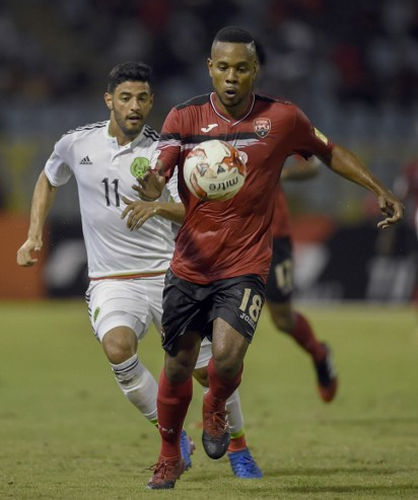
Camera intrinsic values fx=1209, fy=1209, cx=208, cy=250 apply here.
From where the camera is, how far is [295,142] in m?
6.86

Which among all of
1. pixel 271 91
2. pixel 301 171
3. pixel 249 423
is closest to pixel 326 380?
pixel 249 423

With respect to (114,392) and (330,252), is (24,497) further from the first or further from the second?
(330,252)

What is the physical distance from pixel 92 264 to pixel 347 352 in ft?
25.2

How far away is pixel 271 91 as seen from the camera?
1991 centimetres

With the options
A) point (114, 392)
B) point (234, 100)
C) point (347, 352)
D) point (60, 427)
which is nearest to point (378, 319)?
point (347, 352)

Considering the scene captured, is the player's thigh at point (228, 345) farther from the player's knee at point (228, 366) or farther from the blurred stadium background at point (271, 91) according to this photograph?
the blurred stadium background at point (271, 91)

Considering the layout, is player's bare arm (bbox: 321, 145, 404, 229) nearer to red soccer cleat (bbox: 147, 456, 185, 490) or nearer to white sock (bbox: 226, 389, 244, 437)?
white sock (bbox: 226, 389, 244, 437)

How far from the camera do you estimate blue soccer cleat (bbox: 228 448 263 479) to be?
7164 mm

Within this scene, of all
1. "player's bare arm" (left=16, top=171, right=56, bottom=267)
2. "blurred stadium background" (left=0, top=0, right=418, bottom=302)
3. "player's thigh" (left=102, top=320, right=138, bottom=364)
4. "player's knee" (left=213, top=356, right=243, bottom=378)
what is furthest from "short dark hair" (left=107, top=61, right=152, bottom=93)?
"blurred stadium background" (left=0, top=0, right=418, bottom=302)

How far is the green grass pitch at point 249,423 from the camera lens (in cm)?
686

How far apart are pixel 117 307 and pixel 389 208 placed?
1855 millimetres

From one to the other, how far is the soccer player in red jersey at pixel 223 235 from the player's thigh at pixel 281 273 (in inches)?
142

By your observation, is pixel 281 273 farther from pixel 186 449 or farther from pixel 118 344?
pixel 118 344

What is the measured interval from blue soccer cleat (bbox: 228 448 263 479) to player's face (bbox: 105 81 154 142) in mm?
2150
